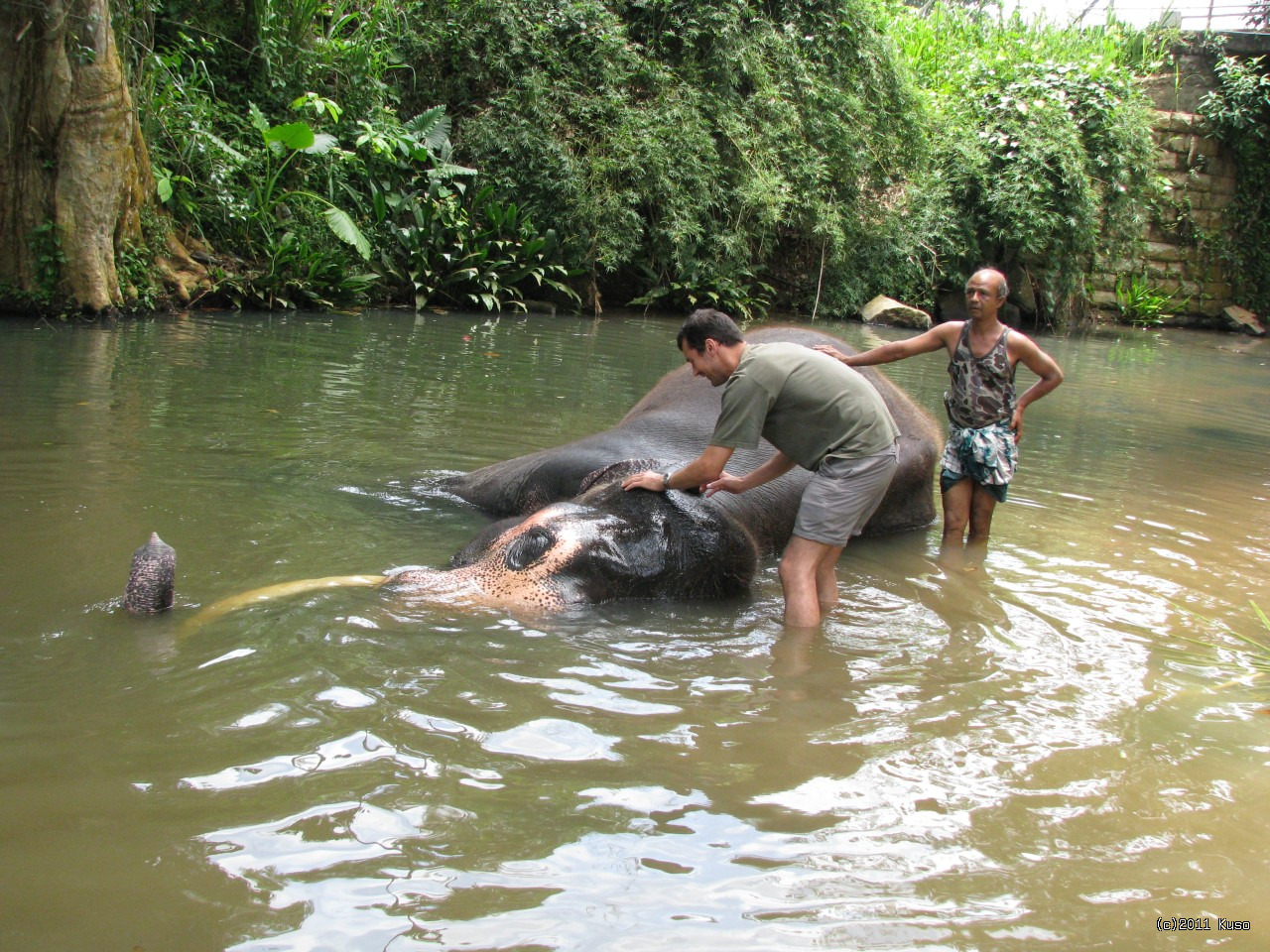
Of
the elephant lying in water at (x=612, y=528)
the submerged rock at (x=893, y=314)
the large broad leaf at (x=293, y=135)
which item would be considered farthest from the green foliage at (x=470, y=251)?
the elephant lying in water at (x=612, y=528)

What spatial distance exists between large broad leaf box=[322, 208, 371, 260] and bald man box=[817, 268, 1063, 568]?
9.06 meters

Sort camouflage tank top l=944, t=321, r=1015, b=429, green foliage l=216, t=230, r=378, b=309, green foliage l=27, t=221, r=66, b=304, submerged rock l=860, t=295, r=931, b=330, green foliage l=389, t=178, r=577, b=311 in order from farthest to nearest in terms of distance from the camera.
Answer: submerged rock l=860, t=295, r=931, b=330 → green foliage l=389, t=178, r=577, b=311 → green foliage l=216, t=230, r=378, b=309 → green foliage l=27, t=221, r=66, b=304 → camouflage tank top l=944, t=321, r=1015, b=429

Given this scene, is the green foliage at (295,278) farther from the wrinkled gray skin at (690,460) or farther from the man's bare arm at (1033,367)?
the man's bare arm at (1033,367)

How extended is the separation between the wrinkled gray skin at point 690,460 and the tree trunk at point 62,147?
6186mm

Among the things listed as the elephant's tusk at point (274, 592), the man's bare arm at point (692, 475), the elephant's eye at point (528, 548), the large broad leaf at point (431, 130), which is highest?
the large broad leaf at point (431, 130)

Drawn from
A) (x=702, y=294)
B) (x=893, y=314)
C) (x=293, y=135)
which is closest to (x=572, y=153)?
(x=702, y=294)

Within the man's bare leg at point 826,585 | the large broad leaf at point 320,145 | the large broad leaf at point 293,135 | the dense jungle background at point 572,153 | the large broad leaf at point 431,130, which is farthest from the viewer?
the large broad leaf at point 431,130

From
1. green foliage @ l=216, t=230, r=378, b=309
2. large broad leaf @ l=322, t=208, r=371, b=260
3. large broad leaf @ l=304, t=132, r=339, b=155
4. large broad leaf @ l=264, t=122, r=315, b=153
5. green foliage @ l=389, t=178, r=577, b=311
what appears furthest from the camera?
green foliage @ l=389, t=178, r=577, b=311

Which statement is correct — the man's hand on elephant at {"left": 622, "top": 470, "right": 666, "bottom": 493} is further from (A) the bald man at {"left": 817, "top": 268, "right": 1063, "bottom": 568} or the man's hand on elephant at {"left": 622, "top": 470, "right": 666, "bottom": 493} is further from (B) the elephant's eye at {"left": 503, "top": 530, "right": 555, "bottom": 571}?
(A) the bald man at {"left": 817, "top": 268, "right": 1063, "bottom": 568}

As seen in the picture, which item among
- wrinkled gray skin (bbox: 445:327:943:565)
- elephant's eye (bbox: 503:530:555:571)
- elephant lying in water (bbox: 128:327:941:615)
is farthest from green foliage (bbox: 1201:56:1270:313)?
elephant's eye (bbox: 503:530:555:571)

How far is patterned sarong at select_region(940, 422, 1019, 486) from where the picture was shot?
19.6 ft

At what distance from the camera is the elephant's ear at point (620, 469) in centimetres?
555

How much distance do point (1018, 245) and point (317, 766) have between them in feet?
64.2

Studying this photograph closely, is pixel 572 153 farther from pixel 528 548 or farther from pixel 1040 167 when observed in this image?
pixel 528 548
